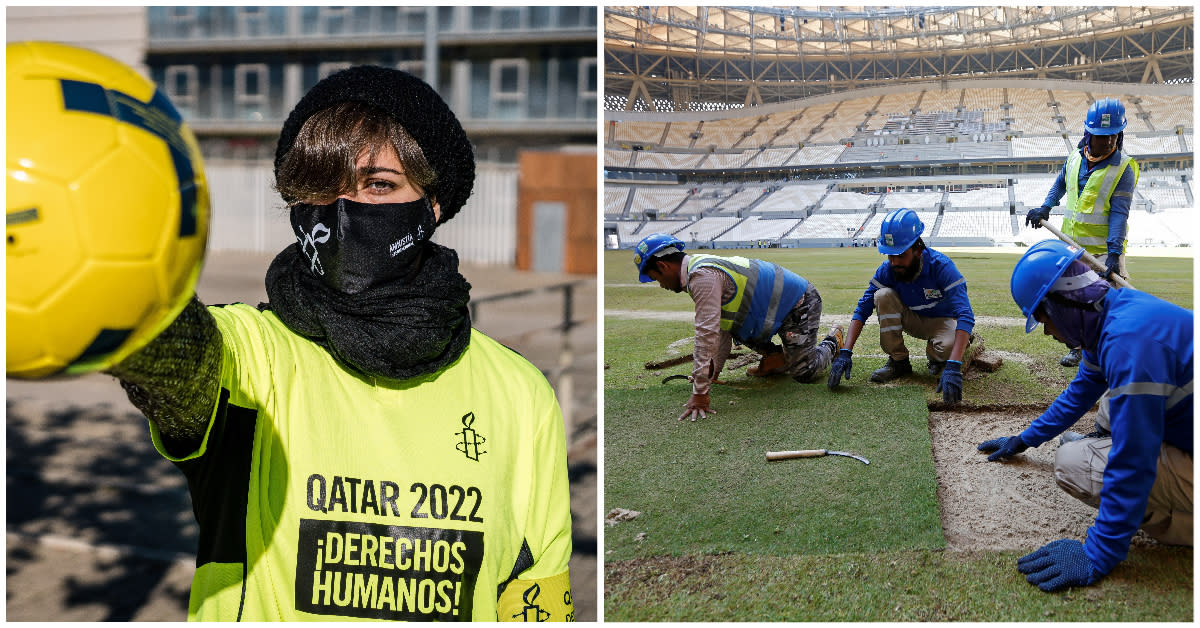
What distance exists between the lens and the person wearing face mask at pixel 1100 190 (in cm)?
365

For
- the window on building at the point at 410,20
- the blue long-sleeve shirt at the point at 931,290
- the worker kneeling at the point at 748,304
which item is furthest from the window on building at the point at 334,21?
the blue long-sleeve shirt at the point at 931,290

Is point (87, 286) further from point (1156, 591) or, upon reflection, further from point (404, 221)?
point (1156, 591)

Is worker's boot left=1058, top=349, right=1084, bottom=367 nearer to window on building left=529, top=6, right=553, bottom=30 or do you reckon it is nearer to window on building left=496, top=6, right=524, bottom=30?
window on building left=529, top=6, right=553, bottom=30

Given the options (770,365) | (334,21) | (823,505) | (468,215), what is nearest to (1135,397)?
(823,505)

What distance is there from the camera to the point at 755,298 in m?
4.34

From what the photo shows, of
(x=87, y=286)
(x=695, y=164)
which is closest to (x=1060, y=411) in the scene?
(x=87, y=286)

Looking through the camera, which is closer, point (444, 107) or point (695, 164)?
point (444, 107)

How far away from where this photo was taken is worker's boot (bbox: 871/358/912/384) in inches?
161

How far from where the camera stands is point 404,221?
4.07 feet

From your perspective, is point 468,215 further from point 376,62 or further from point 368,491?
point 368,491

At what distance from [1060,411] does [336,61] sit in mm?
10856

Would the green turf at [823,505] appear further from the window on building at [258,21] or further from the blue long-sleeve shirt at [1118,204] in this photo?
the window on building at [258,21]

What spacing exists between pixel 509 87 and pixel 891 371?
8.04 metres

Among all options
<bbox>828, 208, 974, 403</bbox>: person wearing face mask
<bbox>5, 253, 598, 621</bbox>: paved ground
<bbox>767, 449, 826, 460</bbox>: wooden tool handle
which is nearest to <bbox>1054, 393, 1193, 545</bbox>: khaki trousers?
<bbox>767, 449, 826, 460</bbox>: wooden tool handle
